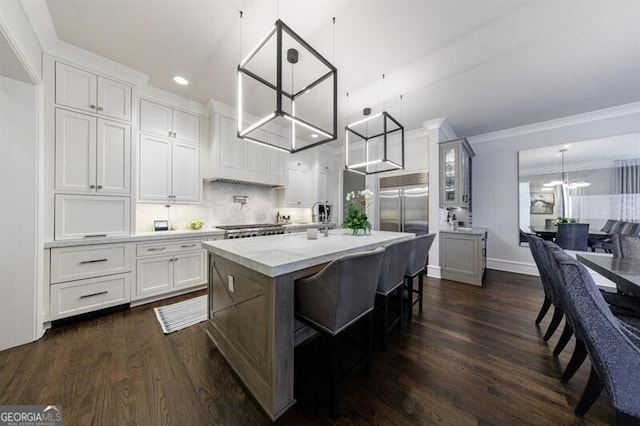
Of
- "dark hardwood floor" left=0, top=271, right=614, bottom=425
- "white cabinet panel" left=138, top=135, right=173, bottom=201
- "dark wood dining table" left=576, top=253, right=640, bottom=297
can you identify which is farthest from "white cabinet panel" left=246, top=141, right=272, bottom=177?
"dark wood dining table" left=576, top=253, right=640, bottom=297

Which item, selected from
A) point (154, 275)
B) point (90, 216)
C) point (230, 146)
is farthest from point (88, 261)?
point (230, 146)

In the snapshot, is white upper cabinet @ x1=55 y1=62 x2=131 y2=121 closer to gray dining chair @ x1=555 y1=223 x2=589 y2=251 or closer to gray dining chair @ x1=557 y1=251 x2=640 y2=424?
gray dining chair @ x1=557 y1=251 x2=640 y2=424

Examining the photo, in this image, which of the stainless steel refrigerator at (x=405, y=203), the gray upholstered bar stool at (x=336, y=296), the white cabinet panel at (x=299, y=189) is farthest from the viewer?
the white cabinet panel at (x=299, y=189)

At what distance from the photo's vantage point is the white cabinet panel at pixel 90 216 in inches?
90.8

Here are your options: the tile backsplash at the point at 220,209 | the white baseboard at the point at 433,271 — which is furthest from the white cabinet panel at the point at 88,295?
the white baseboard at the point at 433,271

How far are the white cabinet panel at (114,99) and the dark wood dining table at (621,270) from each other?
464cm

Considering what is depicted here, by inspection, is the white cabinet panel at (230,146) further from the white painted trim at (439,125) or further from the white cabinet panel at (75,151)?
the white painted trim at (439,125)

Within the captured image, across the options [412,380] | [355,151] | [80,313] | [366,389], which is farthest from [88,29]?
[355,151]

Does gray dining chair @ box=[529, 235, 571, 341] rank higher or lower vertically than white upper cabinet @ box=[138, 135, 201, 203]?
lower

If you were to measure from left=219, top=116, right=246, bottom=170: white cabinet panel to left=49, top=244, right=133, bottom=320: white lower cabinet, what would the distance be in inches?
69.5

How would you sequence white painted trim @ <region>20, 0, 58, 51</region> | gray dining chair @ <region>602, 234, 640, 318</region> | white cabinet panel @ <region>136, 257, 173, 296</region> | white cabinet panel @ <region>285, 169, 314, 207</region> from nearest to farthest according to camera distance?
gray dining chair @ <region>602, 234, 640, 318</region> < white painted trim @ <region>20, 0, 58, 51</region> < white cabinet panel @ <region>136, 257, 173, 296</region> < white cabinet panel @ <region>285, 169, 314, 207</region>

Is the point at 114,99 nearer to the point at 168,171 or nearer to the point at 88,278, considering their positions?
the point at 168,171

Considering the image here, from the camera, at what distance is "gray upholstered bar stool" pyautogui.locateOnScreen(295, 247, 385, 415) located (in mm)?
1237

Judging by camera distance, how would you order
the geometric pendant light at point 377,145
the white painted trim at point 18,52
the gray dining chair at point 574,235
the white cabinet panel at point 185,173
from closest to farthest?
1. the white painted trim at point 18,52
2. the white cabinet panel at point 185,173
3. the gray dining chair at point 574,235
4. the geometric pendant light at point 377,145
